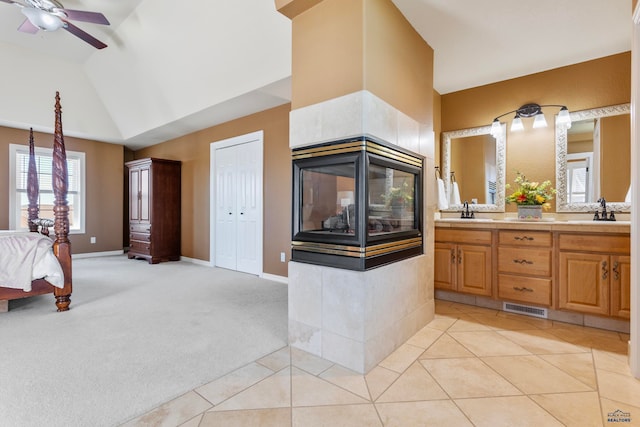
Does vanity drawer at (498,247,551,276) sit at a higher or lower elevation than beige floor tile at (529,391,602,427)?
higher

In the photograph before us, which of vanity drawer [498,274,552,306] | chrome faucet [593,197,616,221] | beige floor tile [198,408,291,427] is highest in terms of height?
chrome faucet [593,197,616,221]

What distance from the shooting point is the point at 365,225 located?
1.90 metres

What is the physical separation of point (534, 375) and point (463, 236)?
1.51m

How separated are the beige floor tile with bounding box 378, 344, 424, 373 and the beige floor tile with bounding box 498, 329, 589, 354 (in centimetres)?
79

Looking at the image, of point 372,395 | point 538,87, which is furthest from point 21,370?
point 538,87

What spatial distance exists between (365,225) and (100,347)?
2.03 meters

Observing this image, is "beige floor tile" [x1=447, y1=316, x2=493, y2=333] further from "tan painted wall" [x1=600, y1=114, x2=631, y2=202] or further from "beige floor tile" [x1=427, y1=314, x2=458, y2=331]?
"tan painted wall" [x1=600, y1=114, x2=631, y2=202]

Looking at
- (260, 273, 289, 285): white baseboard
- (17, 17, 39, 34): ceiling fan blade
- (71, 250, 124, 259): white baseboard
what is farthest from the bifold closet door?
(71, 250, 124, 259): white baseboard

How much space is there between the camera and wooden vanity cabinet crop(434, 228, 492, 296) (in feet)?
9.98

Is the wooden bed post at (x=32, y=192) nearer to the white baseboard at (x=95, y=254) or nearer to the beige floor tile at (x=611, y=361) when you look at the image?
the white baseboard at (x=95, y=254)

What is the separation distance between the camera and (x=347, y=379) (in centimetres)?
180

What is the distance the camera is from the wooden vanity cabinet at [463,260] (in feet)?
9.98

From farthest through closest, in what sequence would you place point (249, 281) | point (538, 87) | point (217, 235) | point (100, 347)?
point (217, 235), point (249, 281), point (538, 87), point (100, 347)

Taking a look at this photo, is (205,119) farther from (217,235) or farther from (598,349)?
(598,349)
